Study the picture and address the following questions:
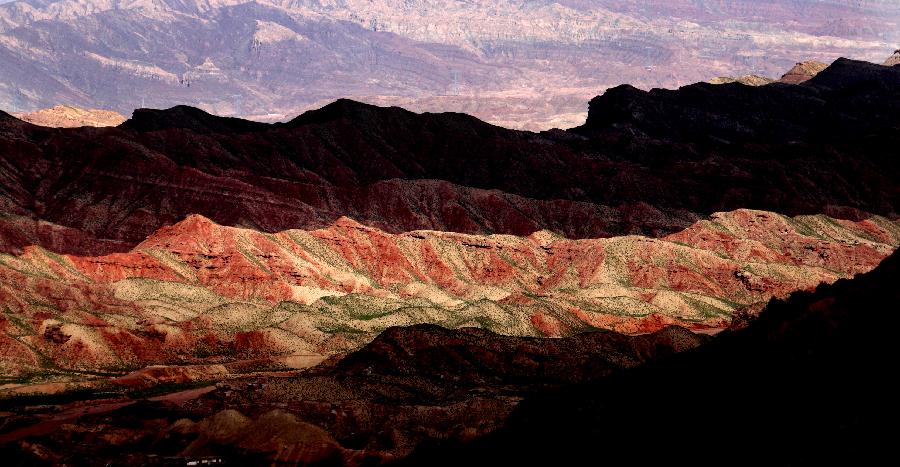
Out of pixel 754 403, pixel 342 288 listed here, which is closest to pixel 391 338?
pixel 342 288

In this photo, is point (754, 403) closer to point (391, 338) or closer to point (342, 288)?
point (391, 338)

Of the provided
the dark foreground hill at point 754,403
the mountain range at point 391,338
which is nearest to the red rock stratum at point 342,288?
the mountain range at point 391,338

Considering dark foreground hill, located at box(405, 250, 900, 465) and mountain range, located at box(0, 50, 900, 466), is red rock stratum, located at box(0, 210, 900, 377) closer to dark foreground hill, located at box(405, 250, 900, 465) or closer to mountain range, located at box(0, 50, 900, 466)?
mountain range, located at box(0, 50, 900, 466)

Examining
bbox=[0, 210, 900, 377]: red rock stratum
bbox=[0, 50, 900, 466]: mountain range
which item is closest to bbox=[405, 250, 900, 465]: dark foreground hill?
bbox=[0, 50, 900, 466]: mountain range

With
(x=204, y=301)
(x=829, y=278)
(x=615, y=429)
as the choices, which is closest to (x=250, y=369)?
(x=204, y=301)

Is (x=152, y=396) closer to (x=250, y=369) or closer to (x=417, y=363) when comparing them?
(x=250, y=369)

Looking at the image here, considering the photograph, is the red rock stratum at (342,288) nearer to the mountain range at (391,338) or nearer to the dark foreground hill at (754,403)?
→ the mountain range at (391,338)
